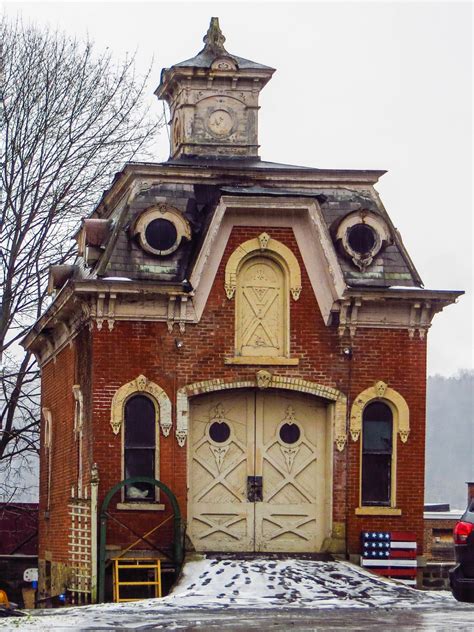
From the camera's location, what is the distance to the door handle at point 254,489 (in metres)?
29.4

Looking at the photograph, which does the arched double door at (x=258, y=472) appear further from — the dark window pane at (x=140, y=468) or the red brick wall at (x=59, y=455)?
the red brick wall at (x=59, y=455)

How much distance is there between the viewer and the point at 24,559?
138 ft

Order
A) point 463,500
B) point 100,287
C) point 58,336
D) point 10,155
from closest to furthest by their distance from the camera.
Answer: point 100,287 → point 58,336 → point 10,155 → point 463,500

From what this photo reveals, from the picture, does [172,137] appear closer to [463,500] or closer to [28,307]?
[28,307]

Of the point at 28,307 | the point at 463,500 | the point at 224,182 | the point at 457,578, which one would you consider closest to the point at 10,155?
the point at 28,307

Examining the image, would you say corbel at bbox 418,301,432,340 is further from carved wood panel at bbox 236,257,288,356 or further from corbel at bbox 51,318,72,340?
corbel at bbox 51,318,72,340

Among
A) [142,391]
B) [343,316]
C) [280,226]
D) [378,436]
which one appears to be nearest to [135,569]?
[142,391]

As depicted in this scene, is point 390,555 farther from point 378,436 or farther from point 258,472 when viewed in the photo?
point 258,472

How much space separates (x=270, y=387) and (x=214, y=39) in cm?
758

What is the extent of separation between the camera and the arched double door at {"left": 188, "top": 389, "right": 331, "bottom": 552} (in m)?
29.3

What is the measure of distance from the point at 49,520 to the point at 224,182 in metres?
8.73

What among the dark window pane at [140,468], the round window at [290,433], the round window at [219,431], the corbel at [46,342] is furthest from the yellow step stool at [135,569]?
the corbel at [46,342]

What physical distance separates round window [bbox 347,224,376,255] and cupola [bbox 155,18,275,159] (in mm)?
3562

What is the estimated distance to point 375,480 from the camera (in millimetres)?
29453
